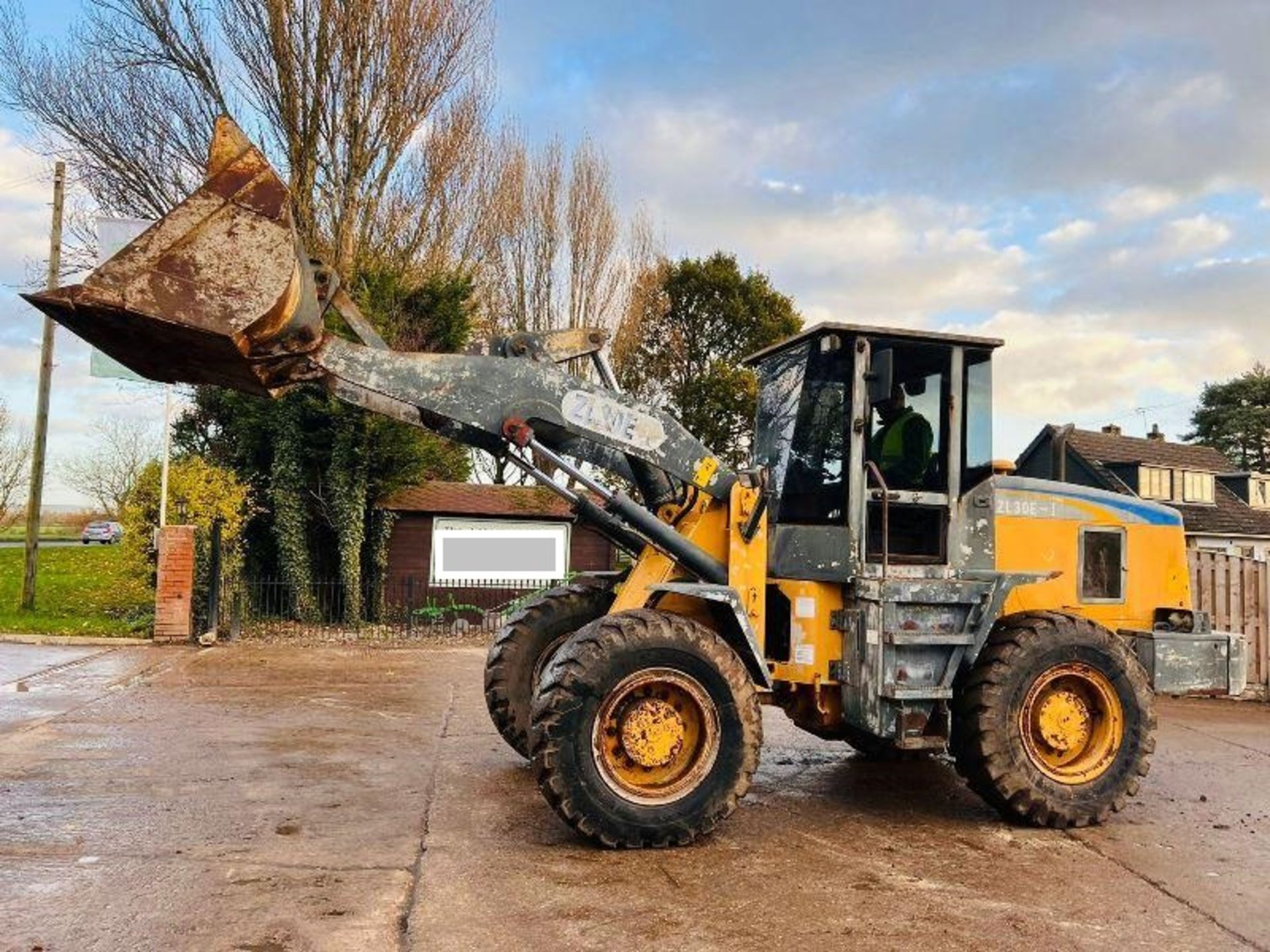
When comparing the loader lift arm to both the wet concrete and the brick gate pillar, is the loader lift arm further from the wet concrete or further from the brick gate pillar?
the brick gate pillar

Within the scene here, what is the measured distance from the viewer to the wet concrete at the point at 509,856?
392 cm

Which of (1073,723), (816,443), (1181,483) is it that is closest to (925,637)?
(1073,723)

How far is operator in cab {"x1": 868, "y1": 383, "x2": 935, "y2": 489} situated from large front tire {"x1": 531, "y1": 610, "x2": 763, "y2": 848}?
5.13 feet

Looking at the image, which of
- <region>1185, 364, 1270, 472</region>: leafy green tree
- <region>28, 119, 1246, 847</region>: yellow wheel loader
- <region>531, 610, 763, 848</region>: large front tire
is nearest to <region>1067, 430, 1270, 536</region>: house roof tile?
<region>1185, 364, 1270, 472</region>: leafy green tree

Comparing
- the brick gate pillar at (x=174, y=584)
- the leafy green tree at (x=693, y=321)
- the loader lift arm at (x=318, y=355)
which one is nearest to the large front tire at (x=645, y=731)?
the loader lift arm at (x=318, y=355)

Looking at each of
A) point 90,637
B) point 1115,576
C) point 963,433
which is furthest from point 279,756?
point 90,637

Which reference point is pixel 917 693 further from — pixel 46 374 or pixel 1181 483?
pixel 1181 483

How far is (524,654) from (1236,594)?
29.3ft

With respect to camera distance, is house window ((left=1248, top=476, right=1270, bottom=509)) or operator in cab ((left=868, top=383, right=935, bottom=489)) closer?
operator in cab ((left=868, top=383, right=935, bottom=489))

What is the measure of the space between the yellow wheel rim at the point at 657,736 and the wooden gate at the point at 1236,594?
8.58 meters

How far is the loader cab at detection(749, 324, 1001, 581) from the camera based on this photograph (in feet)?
18.8

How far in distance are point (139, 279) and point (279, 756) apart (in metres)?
3.83

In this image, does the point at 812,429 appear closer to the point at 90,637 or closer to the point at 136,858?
the point at 136,858

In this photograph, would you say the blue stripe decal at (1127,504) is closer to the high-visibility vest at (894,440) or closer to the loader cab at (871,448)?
the loader cab at (871,448)
